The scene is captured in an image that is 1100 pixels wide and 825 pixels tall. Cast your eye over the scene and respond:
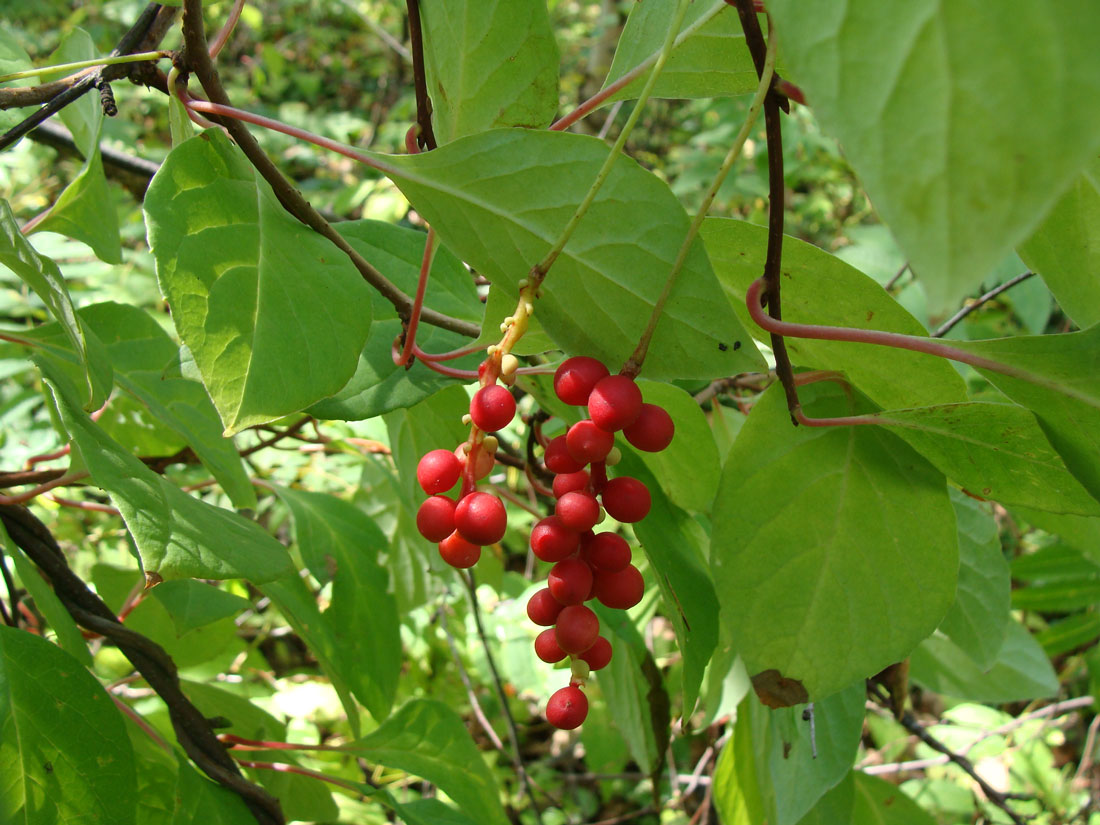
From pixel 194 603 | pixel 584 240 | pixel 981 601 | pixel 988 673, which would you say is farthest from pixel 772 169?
pixel 988 673

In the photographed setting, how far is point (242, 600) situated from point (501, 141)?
1.92 ft

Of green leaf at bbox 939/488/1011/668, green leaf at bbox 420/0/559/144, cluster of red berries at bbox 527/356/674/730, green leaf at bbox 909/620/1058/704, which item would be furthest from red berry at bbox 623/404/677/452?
green leaf at bbox 909/620/1058/704

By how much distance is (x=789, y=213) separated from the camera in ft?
11.5

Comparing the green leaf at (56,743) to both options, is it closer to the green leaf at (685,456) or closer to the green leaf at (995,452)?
the green leaf at (685,456)

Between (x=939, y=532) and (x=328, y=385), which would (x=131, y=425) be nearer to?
(x=328, y=385)

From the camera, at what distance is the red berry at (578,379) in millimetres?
430

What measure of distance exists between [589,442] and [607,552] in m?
0.07

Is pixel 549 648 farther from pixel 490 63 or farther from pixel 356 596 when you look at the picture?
pixel 356 596

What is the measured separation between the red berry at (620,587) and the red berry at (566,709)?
0.19ft

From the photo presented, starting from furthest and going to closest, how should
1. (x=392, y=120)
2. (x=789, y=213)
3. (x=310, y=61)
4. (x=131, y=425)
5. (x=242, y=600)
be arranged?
1. (x=310, y=61)
2. (x=392, y=120)
3. (x=789, y=213)
4. (x=131, y=425)
5. (x=242, y=600)

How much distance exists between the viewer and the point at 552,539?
1.44 feet

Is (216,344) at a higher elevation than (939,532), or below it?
higher

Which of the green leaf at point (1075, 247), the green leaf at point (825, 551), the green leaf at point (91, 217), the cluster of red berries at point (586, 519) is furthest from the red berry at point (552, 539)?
the green leaf at point (91, 217)

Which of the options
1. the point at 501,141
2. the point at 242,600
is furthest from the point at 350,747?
the point at 501,141
